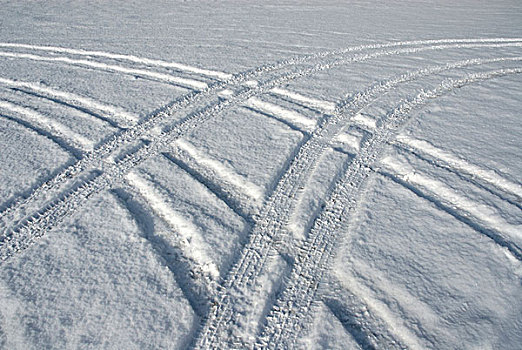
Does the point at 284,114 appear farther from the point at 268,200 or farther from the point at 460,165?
the point at 460,165

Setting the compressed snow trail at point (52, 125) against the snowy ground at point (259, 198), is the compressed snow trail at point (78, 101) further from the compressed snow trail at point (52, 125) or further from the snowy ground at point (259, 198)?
the compressed snow trail at point (52, 125)

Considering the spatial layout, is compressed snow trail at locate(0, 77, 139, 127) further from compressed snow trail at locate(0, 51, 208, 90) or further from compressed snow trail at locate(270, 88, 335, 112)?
compressed snow trail at locate(270, 88, 335, 112)

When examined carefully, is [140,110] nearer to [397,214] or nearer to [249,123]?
[249,123]

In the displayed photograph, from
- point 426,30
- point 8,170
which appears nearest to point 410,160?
point 8,170

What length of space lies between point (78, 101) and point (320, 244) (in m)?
2.54

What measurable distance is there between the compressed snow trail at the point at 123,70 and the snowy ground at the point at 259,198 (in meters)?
0.03

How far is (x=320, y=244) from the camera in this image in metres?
2.10

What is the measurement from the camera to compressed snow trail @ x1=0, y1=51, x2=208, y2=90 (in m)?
3.77

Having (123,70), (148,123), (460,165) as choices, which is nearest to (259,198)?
(148,123)

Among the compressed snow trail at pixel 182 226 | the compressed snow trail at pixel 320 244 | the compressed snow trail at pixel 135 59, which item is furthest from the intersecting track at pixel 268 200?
the compressed snow trail at pixel 135 59

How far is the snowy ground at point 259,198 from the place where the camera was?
5.65ft

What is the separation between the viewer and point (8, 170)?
255cm

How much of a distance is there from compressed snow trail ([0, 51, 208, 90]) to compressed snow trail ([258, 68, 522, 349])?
1.76 meters

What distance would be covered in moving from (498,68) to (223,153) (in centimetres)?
337
